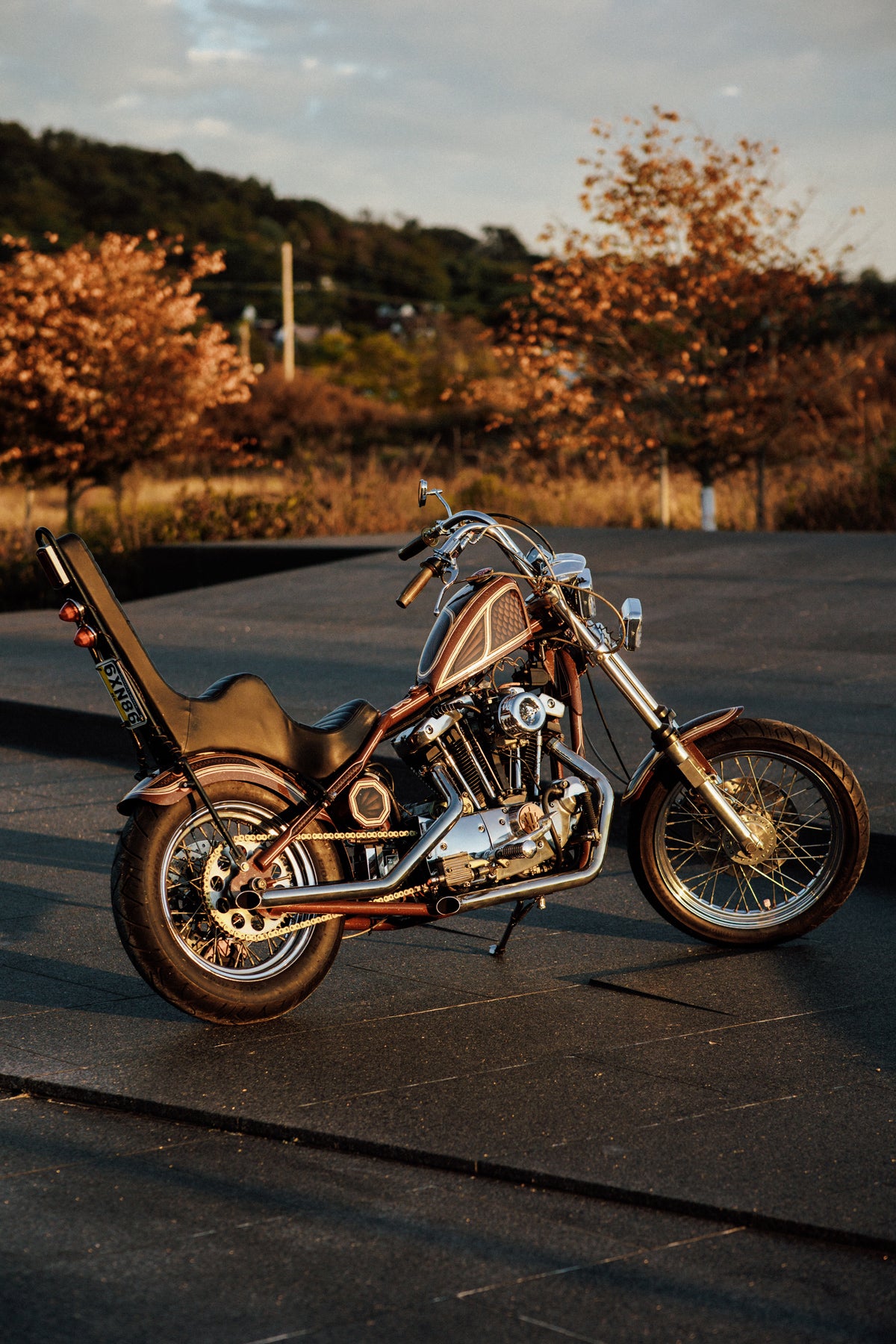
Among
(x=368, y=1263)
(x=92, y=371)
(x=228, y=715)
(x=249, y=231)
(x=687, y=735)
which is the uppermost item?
(x=249, y=231)

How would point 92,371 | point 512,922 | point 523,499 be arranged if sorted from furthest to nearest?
1. point 92,371
2. point 523,499
3. point 512,922

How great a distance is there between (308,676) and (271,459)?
28803 millimetres

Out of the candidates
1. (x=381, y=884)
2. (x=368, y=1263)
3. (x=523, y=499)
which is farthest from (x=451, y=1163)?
(x=523, y=499)

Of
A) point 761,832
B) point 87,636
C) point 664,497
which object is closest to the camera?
point 87,636

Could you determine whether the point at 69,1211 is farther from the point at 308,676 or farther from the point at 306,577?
the point at 306,577

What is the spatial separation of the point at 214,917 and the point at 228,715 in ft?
1.83

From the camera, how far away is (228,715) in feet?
13.5

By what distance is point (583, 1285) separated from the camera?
2.75 meters

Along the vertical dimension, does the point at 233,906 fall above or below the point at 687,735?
below

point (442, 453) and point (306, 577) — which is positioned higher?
point (442, 453)

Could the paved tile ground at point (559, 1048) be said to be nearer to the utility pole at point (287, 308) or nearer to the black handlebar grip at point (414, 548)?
the black handlebar grip at point (414, 548)

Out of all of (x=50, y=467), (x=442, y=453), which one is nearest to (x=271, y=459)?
(x=442, y=453)

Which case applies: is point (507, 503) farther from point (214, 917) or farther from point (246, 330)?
Answer: point (246, 330)

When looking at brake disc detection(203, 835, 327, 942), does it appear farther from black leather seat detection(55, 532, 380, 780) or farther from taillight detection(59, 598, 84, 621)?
taillight detection(59, 598, 84, 621)
